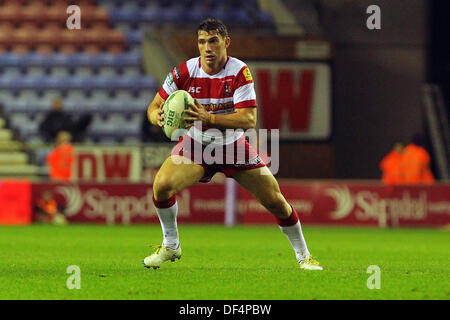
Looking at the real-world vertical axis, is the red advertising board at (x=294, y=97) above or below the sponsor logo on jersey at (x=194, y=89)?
above

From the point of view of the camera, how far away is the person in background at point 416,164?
20.3 meters

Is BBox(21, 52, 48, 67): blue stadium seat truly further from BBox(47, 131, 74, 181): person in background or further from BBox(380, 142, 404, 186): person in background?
BBox(380, 142, 404, 186): person in background

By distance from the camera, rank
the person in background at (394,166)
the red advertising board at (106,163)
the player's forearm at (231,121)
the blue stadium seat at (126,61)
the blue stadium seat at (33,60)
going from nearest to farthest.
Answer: the player's forearm at (231,121) < the red advertising board at (106,163) < the person in background at (394,166) < the blue stadium seat at (126,61) < the blue stadium seat at (33,60)

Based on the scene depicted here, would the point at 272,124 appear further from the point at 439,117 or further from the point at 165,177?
the point at 165,177

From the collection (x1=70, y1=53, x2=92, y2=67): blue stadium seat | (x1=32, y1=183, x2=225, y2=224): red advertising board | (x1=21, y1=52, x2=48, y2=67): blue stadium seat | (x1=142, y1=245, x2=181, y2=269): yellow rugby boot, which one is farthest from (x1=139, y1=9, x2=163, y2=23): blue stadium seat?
(x1=142, y1=245, x2=181, y2=269): yellow rugby boot

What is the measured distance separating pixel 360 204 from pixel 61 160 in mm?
5693

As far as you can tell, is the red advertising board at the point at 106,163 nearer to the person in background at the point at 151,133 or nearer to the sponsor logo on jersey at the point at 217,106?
the person in background at the point at 151,133

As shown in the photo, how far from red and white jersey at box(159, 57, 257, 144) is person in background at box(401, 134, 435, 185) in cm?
1213

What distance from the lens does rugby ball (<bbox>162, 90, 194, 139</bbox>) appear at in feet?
27.3

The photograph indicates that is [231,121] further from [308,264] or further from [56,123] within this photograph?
[56,123]

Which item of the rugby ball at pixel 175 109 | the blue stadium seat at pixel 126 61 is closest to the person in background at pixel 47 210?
the blue stadium seat at pixel 126 61

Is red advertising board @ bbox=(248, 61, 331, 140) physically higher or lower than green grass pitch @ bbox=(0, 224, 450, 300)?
higher

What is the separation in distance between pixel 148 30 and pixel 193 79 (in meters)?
13.7

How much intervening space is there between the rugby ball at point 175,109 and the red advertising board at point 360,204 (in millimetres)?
10532
